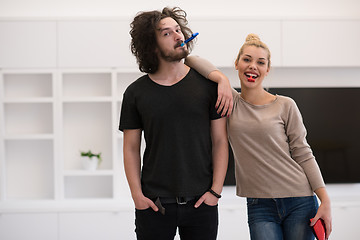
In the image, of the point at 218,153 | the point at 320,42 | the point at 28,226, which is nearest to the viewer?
the point at 218,153

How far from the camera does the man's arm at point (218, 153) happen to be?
169 centimetres

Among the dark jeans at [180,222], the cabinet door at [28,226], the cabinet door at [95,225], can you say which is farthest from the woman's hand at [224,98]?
the cabinet door at [28,226]

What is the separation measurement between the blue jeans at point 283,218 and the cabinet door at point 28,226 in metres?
2.17

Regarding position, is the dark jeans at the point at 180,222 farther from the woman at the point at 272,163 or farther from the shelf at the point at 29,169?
the shelf at the point at 29,169

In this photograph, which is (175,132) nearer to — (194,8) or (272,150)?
(272,150)

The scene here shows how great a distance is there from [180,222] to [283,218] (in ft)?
1.37

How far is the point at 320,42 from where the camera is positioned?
352cm

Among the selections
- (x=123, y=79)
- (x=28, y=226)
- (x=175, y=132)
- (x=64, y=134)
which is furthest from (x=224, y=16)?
(x=28, y=226)

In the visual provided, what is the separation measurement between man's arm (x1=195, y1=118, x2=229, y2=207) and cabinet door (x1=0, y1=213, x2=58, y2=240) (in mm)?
2100

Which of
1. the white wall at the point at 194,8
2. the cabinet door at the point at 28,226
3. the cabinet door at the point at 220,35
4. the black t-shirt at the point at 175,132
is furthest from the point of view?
the white wall at the point at 194,8

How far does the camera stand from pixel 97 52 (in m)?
3.43

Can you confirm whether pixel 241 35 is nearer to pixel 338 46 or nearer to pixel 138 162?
pixel 338 46

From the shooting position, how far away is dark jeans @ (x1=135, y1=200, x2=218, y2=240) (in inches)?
65.0

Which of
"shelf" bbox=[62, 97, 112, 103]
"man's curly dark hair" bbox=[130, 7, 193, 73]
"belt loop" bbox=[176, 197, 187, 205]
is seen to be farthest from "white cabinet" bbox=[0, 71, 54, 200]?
"belt loop" bbox=[176, 197, 187, 205]
